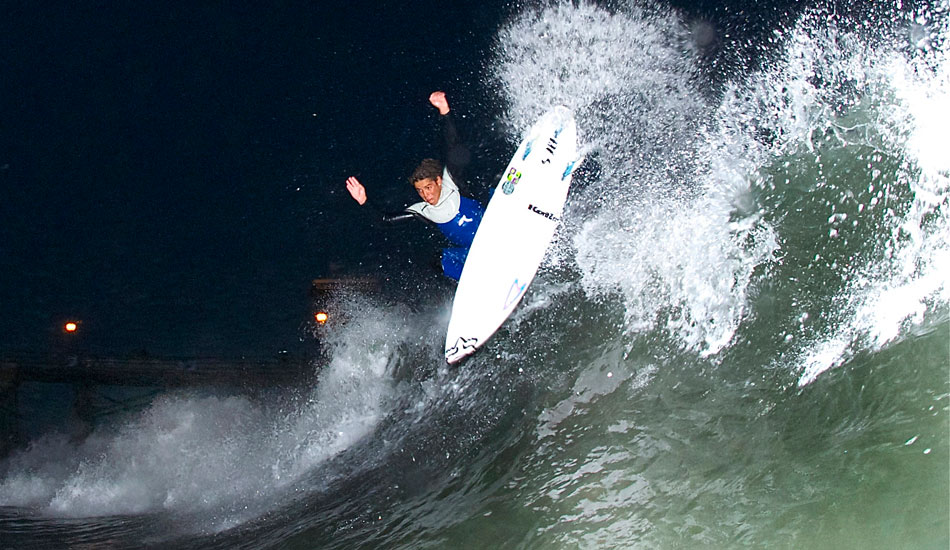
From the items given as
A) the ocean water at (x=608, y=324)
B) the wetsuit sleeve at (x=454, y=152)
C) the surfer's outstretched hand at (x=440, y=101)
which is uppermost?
the surfer's outstretched hand at (x=440, y=101)

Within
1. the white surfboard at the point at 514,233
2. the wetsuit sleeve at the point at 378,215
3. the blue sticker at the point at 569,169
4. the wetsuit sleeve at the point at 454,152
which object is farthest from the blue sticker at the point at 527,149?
the wetsuit sleeve at the point at 378,215

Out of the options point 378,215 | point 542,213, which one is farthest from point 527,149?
point 378,215

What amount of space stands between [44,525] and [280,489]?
9.07ft

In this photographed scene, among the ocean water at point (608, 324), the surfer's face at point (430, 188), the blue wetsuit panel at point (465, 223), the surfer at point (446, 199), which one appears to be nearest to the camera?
the surfer's face at point (430, 188)

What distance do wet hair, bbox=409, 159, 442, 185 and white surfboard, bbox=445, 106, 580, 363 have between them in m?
0.70

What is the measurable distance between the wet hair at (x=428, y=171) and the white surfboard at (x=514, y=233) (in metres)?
0.70

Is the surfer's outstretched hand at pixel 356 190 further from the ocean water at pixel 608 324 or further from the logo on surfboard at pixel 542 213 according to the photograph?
the logo on surfboard at pixel 542 213

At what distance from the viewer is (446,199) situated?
551 cm

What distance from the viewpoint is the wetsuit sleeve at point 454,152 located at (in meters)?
5.48

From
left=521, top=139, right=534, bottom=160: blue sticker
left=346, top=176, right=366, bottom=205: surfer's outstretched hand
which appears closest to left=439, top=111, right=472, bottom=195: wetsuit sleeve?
left=521, top=139, right=534, bottom=160: blue sticker

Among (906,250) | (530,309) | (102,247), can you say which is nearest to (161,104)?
(102,247)

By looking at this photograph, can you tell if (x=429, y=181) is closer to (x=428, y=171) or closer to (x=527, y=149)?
(x=428, y=171)

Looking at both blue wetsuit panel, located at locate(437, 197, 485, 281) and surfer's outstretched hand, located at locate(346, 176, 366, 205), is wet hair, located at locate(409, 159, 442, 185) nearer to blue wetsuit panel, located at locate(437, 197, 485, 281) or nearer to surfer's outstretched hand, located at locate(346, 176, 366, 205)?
blue wetsuit panel, located at locate(437, 197, 485, 281)

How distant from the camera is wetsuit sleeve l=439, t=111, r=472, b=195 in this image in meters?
5.48
